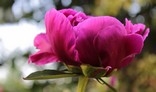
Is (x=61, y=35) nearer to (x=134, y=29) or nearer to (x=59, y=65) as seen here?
(x=134, y=29)

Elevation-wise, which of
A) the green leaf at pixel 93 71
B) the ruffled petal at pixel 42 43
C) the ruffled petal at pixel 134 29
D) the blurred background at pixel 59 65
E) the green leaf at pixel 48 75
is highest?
the ruffled petal at pixel 134 29

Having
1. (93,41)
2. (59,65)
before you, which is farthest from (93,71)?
(59,65)

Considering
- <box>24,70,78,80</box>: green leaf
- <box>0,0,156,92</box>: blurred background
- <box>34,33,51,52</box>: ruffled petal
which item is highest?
<box>34,33,51,52</box>: ruffled petal

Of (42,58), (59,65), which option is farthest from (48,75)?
(59,65)

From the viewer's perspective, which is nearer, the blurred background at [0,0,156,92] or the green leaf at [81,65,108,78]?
the green leaf at [81,65,108,78]

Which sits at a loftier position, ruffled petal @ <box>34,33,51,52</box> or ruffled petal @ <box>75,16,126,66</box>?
ruffled petal @ <box>75,16,126,66</box>

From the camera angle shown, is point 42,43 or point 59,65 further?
point 59,65

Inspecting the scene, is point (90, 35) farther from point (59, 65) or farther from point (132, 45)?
point (59, 65)

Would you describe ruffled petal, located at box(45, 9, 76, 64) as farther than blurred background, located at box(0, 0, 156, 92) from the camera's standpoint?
No

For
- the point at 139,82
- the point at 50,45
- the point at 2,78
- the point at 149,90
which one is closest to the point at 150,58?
the point at 139,82
